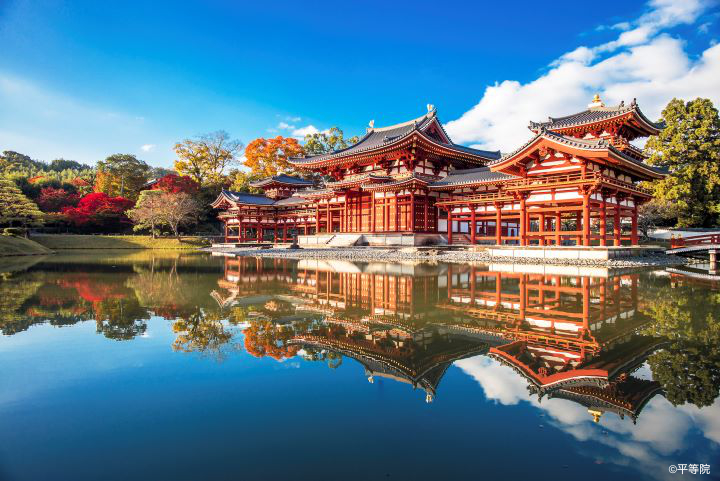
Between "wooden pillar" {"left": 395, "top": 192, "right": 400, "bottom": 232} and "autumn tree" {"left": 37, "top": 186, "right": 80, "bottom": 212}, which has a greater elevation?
"autumn tree" {"left": 37, "top": 186, "right": 80, "bottom": 212}

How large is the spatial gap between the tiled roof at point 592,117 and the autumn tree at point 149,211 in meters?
39.8

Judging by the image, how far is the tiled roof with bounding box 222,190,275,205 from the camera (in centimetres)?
4172

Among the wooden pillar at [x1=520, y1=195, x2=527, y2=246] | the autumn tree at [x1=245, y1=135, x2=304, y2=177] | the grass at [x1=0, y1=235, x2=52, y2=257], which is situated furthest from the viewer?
the autumn tree at [x1=245, y1=135, x2=304, y2=177]

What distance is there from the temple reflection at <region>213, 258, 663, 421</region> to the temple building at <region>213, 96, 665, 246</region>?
10.4m

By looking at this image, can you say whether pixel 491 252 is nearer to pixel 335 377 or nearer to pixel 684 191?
pixel 335 377

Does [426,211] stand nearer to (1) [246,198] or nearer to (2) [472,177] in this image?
(2) [472,177]

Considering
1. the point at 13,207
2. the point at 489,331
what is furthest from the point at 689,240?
the point at 13,207

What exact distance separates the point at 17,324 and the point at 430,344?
6729 mm

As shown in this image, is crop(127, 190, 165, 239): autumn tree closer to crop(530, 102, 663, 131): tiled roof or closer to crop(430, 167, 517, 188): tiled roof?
crop(430, 167, 517, 188): tiled roof

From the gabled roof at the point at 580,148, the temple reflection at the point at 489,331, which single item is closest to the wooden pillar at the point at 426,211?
the gabled roof at the point at 580,148

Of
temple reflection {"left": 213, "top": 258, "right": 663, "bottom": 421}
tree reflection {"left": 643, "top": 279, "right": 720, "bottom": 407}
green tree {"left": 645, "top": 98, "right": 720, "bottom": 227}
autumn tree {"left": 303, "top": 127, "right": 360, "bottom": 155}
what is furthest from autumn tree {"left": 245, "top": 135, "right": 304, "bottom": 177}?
tree reflection {"left": 643, "top": 279, "right": 720, "bottom": 407}

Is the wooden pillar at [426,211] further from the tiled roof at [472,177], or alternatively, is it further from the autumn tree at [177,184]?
the autumn tree at [177,184]

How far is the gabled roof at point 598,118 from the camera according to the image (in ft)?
69.8

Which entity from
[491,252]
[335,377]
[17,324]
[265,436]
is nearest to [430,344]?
[335,377]
